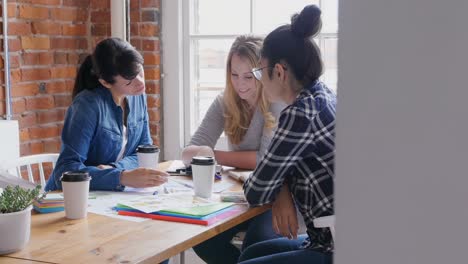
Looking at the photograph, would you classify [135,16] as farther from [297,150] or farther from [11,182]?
[297,150]

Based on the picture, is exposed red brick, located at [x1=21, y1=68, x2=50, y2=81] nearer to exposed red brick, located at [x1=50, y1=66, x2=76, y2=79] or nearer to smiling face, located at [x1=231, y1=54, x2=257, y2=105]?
exposed red brick, located at [x1=50, y1=66, x2=76, y2=79]

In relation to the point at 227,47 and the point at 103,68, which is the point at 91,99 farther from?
the point at 227,47

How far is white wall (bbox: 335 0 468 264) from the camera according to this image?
469mm

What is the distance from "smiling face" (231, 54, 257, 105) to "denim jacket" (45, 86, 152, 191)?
44 centimetres

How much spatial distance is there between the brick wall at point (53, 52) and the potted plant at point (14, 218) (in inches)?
62.1

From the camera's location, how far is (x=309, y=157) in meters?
1.81

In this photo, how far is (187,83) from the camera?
11.4ft

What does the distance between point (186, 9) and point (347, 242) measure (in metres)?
3.03

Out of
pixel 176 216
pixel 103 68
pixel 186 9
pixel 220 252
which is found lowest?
pixel 220 252

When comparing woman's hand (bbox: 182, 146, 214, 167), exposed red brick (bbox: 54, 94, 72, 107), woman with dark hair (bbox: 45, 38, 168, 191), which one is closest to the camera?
woman with dark hair (bbox: 45, 38, 168, 191)

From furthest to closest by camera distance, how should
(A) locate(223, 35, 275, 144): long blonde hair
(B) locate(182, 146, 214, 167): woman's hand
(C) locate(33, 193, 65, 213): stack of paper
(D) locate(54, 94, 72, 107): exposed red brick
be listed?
(D) locate(54, 94, 72, 107): exposed red brick < (A) locate(223, 35, 275, 144): long blonde hair < (B) locate(182, 146, 214, 167): woman's hand < (C) locate(33, 193, 65, 213): stack of paper

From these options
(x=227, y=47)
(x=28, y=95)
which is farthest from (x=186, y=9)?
(x=28, y=95)

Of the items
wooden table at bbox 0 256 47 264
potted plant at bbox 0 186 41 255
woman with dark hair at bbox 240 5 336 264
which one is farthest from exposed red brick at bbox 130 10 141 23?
wooden table at bbox 0 256 47 264

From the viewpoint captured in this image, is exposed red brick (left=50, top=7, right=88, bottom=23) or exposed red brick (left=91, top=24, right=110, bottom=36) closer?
exposed red brick (left=50, top=7, right=88, bottom=23)
